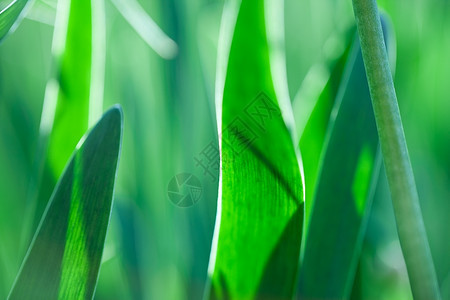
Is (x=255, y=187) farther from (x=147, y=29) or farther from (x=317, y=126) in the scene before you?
(x=147, y=29)

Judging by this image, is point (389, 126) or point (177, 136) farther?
point (177, 136)

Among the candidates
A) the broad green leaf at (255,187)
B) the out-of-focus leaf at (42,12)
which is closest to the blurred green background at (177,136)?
the out-of-focus leaf at (42,12)

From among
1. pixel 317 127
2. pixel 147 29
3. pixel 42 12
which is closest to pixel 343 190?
pixel 317 127

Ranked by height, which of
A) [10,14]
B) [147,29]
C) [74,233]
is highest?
[147,29]

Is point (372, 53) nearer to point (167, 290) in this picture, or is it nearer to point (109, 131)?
point (109, 131)

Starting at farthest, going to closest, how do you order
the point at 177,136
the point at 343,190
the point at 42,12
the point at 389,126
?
1. the point at 42,12
2. the point at 177,136
3. the point at 343,190
4. the point at 389,126

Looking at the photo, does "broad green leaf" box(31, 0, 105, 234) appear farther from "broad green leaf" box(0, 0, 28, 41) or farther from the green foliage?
"broad green leaf" box(0, 0, 28, 41)

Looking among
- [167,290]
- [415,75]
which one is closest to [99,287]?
[167,290]
